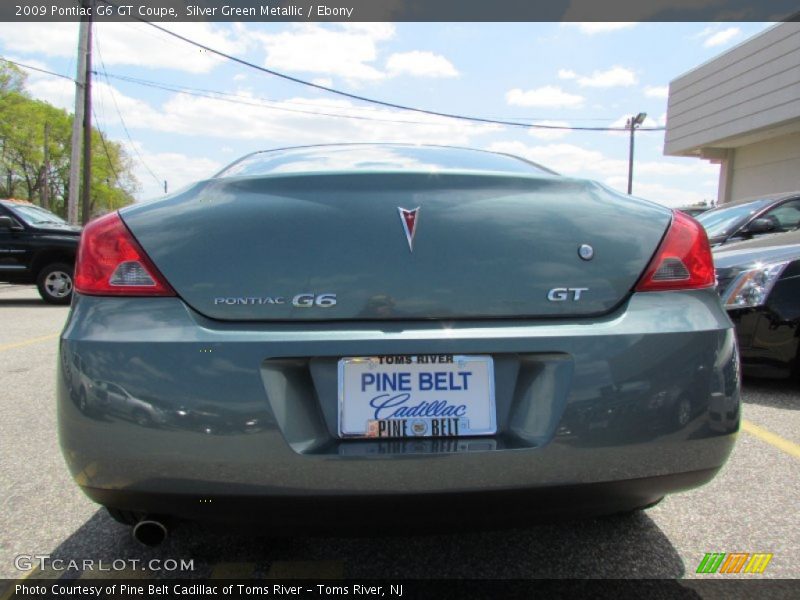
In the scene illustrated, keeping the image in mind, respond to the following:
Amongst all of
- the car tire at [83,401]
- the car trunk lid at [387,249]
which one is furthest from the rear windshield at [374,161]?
the car tire at [83,401]

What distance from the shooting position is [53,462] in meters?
2.67

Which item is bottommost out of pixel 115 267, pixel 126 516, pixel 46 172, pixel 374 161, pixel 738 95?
pixel 126 516

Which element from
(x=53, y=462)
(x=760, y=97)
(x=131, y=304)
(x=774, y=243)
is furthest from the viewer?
(x=760, y=97)

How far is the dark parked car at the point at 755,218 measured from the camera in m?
5.74

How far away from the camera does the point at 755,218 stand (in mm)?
5906

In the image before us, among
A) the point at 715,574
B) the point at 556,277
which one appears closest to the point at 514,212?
the point at 556,277

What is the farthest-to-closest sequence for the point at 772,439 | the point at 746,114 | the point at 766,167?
1. the point at 766,167
2. the point at 746,114
3. the point at 772,439

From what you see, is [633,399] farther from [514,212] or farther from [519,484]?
[514,212]

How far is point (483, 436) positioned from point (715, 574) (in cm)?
95

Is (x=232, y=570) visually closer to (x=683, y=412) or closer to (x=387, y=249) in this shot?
(x=387, y=249)

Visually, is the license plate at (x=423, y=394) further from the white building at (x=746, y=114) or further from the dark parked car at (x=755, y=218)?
the white building at (x=746, y=114)

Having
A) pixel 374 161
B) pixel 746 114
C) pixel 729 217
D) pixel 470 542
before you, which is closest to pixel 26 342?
pixel 374 161

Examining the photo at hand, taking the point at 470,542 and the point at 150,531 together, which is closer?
the point at 150,531

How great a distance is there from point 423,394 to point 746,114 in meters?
20.2
